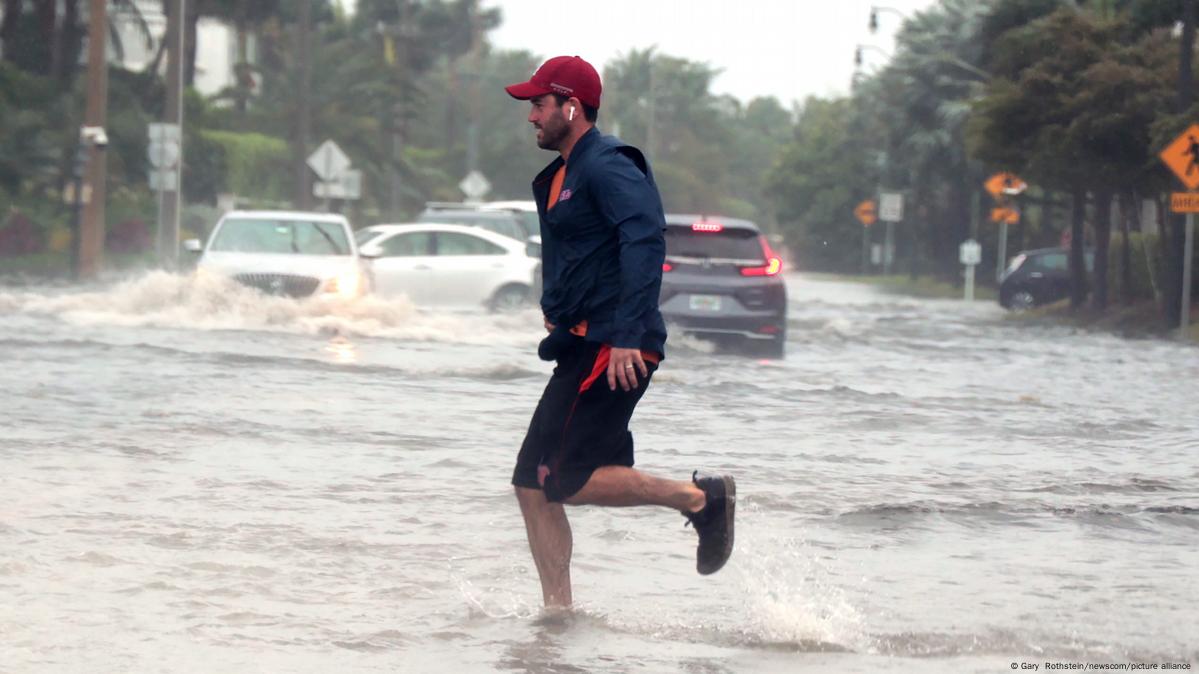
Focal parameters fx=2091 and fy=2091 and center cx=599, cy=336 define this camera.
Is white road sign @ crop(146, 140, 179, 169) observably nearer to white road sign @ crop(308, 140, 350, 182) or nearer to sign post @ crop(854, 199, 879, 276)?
white road sign @ crop(308, 140, 350, 182)

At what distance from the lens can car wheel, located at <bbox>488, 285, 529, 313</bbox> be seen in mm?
27609

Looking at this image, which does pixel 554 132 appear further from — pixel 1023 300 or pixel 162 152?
pixel 1023 300

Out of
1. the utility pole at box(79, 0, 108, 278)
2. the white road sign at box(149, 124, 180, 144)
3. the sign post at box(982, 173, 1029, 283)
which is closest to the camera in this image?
the utility pole at box(79, 0, 108, 278)

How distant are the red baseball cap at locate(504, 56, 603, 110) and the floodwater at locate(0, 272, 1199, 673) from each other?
1655mm

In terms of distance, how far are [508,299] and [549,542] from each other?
21.2 m

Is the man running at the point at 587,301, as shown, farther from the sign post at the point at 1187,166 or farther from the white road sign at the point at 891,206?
the white road sign at the point at 891,206

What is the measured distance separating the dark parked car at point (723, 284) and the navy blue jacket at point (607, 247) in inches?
584

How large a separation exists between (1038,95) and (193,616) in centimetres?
2904

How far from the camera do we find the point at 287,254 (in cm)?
2353

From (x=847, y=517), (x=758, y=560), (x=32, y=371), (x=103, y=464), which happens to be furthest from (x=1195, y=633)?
(x=32, y=371)

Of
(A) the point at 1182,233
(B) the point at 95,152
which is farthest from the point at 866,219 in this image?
(A) the point at 1182,233

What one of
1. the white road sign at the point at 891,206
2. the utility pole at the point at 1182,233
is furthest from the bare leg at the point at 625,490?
the white road sign at the point at 891,206

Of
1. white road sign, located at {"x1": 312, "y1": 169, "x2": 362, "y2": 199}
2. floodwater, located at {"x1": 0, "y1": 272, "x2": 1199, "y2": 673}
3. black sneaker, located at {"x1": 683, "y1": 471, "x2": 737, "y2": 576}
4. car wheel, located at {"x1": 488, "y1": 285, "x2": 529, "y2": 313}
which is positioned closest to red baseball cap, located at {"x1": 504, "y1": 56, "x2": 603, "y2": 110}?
black sneaker, located at {"x1": 683, "y1": 471, "x2": 737, "y2": 576}

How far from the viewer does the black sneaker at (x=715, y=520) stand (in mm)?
6664
